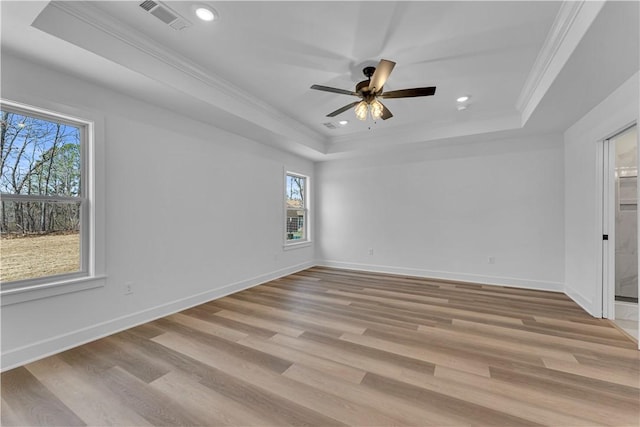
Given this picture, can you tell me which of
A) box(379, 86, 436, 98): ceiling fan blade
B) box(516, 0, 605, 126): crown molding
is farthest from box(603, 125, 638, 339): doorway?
box(379, 86, 436, 98): ceiling fan blade

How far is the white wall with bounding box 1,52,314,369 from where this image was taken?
2268mm

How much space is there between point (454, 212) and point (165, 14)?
4.92 meters

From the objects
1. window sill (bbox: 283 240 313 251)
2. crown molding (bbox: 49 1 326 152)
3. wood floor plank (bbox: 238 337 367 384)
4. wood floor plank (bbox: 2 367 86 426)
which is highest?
crown molding (bbox: 49 1 326 152)

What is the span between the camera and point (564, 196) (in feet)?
13.4

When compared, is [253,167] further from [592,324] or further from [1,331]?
[592,324]

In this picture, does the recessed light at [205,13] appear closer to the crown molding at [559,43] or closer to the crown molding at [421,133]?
the crown molding at [559,43]

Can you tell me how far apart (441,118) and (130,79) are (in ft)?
13.8

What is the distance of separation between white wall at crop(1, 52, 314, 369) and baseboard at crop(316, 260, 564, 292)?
2118mm

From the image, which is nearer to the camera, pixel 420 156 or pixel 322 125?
pixel 322 125

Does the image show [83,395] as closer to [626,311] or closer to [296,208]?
[296,208]

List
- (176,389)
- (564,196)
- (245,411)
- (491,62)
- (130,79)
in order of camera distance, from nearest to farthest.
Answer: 1. (245,411)
2. (176,389)
3. (130,79)
4. (491,62)
5. (564,196)

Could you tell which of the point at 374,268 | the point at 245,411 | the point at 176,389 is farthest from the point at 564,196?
the point at 176,389

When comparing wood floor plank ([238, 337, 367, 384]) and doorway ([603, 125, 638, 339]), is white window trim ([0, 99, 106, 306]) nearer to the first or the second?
wood floor plank ([238, 337, 367, 384])

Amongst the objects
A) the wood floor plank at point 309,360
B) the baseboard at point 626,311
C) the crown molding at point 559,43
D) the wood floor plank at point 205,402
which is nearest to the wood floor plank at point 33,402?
the wood floor plank at point 205,402
